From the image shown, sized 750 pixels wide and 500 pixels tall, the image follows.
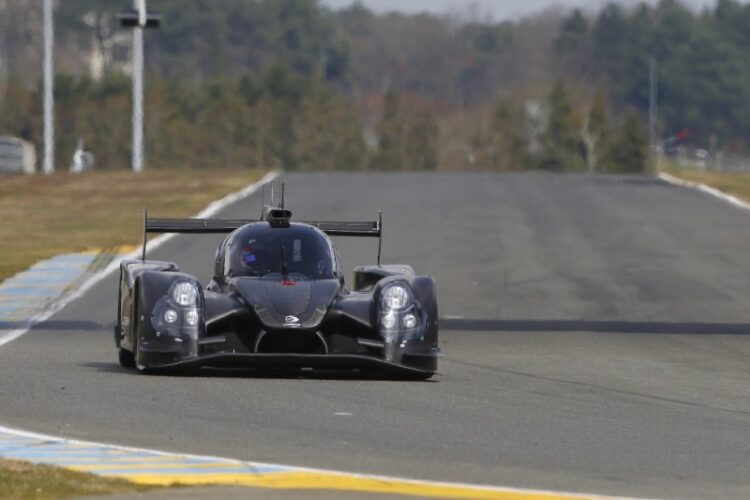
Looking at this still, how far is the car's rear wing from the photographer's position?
15.3 metres

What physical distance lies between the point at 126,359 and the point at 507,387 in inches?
127

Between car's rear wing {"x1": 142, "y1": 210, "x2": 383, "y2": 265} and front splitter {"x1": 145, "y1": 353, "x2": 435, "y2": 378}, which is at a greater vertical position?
car's rear wing {"x1": 142, "y1": 210, "x2": 383, "y2": 265}

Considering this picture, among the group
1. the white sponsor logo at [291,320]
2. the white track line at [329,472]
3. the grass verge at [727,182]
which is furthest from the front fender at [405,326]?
the grass verge at [727,182]

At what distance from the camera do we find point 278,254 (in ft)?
48.6

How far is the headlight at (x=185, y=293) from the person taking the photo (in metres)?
13.8

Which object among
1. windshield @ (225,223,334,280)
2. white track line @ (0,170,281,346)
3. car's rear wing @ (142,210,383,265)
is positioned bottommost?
white track line @ (0,170,281,346)

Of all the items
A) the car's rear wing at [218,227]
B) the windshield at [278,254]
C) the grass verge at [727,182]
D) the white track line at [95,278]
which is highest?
the grass verge at [727,182]

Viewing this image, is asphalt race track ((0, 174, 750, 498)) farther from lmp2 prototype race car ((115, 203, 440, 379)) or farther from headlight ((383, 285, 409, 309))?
headlight ((383, 285, 409, 309))

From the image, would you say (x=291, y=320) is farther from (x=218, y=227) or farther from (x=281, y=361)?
(x=218, y=227)

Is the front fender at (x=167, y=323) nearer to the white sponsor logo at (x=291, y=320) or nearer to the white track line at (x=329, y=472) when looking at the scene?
the white sponsor logo at (x=291, y=320)

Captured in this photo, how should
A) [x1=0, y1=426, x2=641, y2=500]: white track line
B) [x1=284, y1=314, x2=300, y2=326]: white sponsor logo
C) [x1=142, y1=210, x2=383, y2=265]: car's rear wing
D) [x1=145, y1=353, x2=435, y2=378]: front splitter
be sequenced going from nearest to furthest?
1. [x1=0, y1=426, x2=641, y2=500]: white track line
2. [x1=145, y1=353, x2=435, y2=378]: front splitter
3. [x1=284, y1=314, x2=300, y2=326]: white sponsor logo
4. [x1=142, y1=210, x2=383, y2=265]: car's rear wing

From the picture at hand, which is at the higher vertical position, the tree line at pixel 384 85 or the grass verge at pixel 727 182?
the tree line at pixel 384 85

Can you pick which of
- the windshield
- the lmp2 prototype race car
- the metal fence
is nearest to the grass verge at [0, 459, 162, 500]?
the lmp2 prototype race car

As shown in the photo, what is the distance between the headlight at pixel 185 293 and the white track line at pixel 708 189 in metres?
28.5
